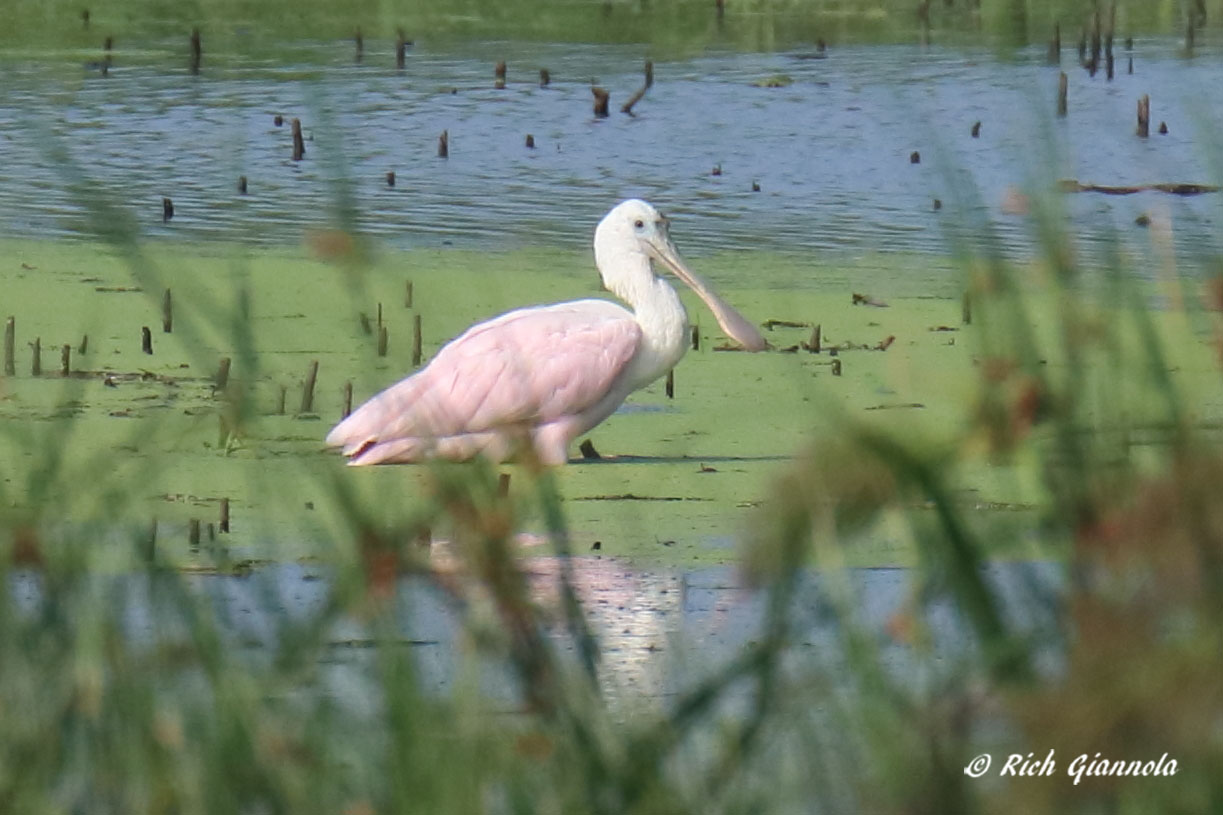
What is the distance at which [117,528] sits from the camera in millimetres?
4332

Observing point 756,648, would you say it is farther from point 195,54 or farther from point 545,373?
point 195,54

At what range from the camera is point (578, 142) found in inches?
424

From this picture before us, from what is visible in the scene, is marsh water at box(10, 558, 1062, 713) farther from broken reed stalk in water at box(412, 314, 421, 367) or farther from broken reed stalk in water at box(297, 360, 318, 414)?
broken reed stalk in water at box(412, 314, 421, 367)

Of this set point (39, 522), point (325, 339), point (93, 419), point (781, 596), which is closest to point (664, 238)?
point (325, 339)

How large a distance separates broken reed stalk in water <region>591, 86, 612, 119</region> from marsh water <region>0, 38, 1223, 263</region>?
0.07 meters

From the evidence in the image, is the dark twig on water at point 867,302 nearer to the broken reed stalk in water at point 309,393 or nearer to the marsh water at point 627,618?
the broken reed stalk in water at point 309,393

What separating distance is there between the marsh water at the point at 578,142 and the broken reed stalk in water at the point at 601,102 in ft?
0.22

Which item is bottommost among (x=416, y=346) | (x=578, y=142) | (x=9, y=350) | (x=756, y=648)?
(x=578, y=142)

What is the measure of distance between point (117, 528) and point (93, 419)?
4.19 feet

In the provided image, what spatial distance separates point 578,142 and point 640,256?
4.53m

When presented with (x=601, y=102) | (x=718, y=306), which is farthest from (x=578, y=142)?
(x=718, y=306)

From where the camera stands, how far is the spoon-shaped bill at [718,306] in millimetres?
6434

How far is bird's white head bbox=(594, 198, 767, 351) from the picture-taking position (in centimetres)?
630

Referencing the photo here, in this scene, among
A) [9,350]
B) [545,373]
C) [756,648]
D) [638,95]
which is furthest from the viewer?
[638,95]
